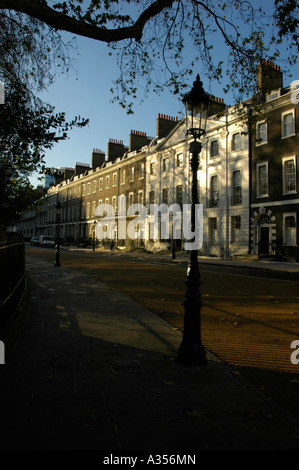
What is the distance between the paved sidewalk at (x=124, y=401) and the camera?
2758 mm

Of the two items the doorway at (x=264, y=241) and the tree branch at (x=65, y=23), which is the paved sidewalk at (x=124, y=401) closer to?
the tree branch at (x=65, y=23)

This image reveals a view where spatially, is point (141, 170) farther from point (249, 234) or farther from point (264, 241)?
point (264, 241)

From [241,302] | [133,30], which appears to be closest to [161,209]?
[241,302]

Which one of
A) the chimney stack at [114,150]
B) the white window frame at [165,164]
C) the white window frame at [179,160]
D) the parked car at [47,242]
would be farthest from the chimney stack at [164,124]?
the parked car at [47,242]

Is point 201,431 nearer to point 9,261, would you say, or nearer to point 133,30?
point 9,261

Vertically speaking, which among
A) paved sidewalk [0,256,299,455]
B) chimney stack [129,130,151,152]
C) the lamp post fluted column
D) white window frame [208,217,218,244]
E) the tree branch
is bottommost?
paved sidewalk [0,256,299,455]

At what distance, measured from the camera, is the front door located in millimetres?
26609

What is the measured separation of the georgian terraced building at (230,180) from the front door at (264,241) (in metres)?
0.07

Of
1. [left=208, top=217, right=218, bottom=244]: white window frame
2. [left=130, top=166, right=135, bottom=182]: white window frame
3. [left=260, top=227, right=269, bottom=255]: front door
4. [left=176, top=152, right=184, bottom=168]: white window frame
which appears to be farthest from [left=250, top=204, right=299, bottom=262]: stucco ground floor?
[left=130, top=166, right=135, bottom=182]: white window frame

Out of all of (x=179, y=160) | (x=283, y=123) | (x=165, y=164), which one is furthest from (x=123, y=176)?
(x=283, y=123)

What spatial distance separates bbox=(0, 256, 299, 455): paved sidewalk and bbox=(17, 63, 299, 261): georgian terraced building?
330 inches

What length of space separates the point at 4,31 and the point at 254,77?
6446 millimetres

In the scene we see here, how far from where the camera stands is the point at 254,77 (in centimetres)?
1002

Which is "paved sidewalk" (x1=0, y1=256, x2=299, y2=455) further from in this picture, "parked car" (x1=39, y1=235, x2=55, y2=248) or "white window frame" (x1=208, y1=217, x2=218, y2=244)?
"parked car" (x1=39, y1=235, x2=55, y2=248)
